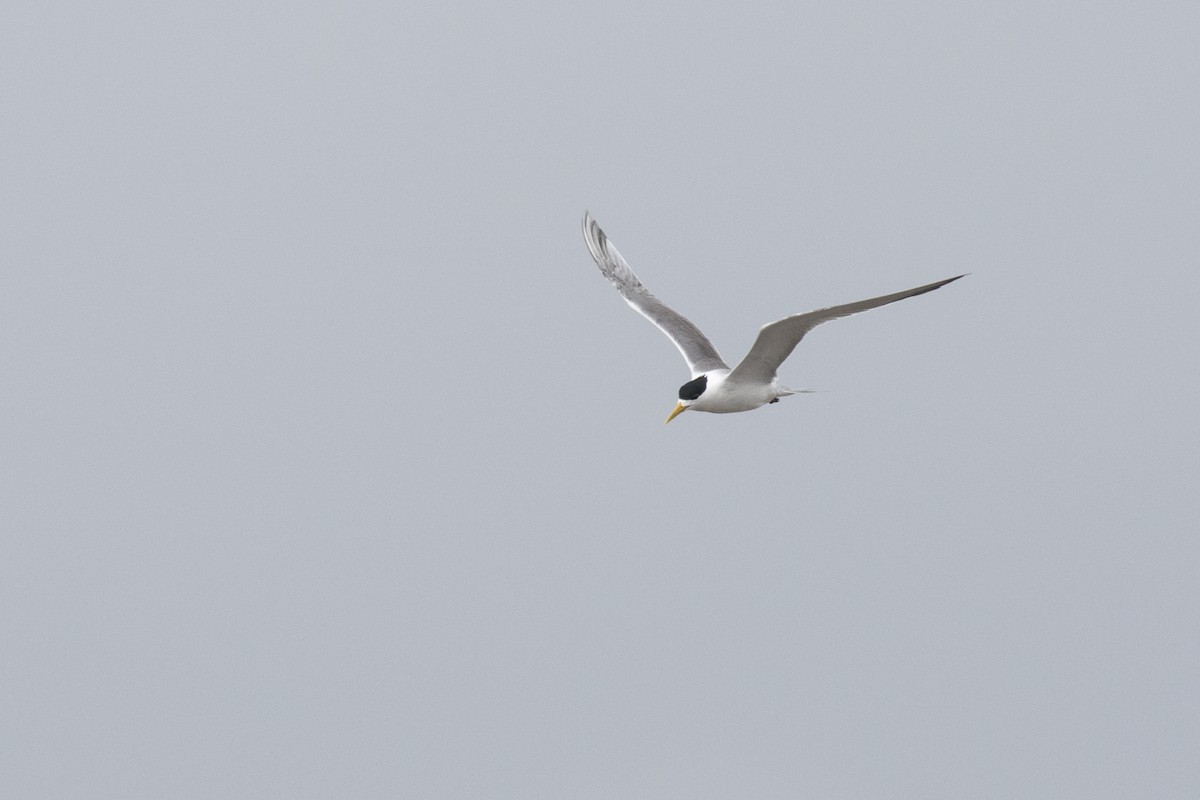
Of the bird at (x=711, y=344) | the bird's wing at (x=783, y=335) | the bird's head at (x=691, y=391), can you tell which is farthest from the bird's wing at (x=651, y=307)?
the bird's wing at (x=783, y=335)

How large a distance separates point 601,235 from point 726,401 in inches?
232

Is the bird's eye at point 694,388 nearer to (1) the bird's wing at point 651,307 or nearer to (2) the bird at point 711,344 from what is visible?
(2) the bird at point 711,344

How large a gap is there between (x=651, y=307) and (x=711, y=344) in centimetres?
149

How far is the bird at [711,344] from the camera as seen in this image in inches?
612

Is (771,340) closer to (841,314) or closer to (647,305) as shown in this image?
(841,314)

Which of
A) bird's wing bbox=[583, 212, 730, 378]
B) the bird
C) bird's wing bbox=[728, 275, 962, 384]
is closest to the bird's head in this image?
the bird

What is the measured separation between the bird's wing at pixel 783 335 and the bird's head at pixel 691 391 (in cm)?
67

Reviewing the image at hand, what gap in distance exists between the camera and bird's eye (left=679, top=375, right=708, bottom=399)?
18.5 meters

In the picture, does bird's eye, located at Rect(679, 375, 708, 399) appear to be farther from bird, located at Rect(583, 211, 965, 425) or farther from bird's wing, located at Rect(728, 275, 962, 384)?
bird's wing, located at Rect(728, 275, 962, 384)

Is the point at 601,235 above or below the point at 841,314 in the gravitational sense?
above

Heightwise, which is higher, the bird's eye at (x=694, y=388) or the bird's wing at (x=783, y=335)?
the bird's eye at (x=694, y=388)

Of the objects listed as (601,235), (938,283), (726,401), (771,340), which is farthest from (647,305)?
(938,283)

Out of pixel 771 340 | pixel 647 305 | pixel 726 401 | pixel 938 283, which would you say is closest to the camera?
pixel 938 283

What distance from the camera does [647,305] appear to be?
861 inches
